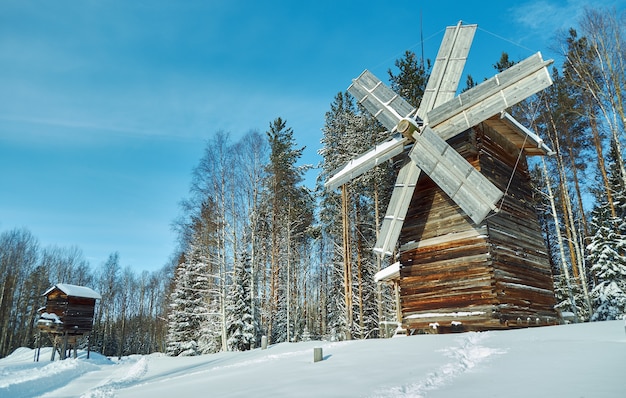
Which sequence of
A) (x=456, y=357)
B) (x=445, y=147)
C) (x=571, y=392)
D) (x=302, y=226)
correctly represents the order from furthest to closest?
→ (x=302, y=226) → (x=445, y=147) → (x=456, y=357) → (x=571, y=392)

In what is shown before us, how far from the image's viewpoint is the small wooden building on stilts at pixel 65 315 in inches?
1017

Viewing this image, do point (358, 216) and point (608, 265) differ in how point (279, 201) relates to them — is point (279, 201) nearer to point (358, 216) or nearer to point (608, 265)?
point (358, 216)

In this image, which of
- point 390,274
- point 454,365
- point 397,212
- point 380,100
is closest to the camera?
point 454,365

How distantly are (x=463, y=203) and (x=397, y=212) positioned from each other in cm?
198

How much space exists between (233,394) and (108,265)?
178 ft

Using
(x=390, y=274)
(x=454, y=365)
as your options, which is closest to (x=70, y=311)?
(x=390, y=274)

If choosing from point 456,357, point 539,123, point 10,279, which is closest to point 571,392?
point 456,357

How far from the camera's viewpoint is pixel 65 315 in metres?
26.2

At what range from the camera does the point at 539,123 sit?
21281 mm

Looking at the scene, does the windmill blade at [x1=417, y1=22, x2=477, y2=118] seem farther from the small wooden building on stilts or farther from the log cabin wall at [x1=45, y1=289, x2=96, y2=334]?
the log cabin wall at [x1=45, y1=289, x2=96, y2=334]

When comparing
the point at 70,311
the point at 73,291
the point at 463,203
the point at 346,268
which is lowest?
the point at 70,311

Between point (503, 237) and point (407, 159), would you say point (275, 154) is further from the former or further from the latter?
point (503, 237)

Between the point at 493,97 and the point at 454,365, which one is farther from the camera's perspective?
the point at 493,97

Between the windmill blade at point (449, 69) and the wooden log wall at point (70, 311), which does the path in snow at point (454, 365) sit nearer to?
the windmill blade at point (449, 69)
